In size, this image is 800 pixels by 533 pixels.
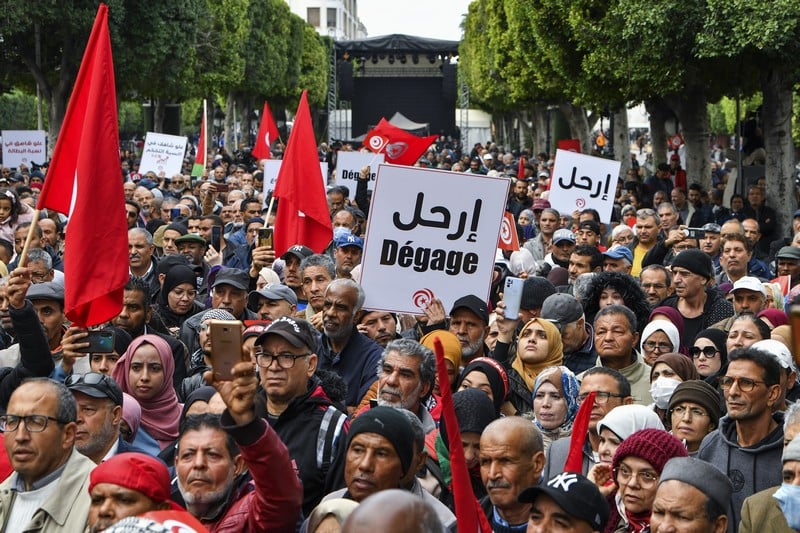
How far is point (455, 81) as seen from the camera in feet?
251

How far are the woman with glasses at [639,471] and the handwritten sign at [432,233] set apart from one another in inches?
129

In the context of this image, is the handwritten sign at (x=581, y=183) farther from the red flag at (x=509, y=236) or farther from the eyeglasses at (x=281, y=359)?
the eyeglasses at (x=281, y=359)

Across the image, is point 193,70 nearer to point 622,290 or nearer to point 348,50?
point 622,290

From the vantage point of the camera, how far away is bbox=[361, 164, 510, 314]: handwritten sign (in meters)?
8.37

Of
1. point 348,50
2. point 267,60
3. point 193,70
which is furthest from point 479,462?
point 348,50

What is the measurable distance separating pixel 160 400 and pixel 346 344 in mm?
1162

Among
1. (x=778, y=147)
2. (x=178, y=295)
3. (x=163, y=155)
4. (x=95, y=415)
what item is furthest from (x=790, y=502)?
(x=163, y=155)

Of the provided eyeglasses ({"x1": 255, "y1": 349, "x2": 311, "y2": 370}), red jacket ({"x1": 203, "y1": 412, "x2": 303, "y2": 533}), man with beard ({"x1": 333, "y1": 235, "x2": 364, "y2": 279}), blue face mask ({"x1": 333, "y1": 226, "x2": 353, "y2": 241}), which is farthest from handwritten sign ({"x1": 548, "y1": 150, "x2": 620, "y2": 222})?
red jacket ({"x1": 203, "y1": 412, "x2": 303, "y2": 533})

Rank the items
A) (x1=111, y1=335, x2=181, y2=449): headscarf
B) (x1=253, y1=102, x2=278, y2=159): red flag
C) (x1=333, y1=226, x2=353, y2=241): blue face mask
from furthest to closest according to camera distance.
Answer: (x1=253, y1=102, x2=278, y2=159): red flag
(x1=333, y1=226, x2=353, y2=241): blue face mask
(x1=111, y1=335, x2=181, y2=449): headscarf

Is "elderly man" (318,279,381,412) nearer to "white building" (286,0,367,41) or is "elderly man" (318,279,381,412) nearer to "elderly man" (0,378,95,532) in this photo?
"elderly man" (0,378,95,532)

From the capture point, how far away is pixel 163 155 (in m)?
21.9

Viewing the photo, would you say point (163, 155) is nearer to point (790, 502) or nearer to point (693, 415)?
point (693, 415)

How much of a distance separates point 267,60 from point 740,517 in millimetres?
50323

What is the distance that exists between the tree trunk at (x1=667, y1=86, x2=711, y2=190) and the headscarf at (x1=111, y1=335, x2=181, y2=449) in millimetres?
17501
